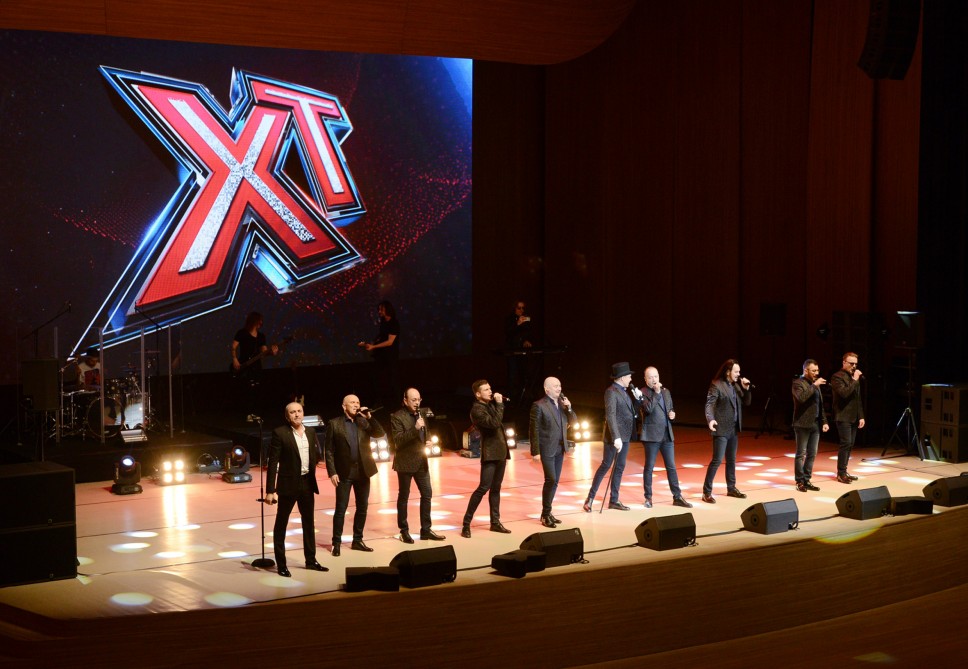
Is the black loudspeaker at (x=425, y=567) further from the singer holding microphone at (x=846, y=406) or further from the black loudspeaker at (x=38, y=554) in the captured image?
the singer holding microphone at (x=846, y=406)

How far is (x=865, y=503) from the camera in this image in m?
10.0

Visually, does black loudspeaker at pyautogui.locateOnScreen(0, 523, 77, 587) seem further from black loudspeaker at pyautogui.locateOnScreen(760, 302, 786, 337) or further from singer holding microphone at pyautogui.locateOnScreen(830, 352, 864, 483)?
black loudspeaker at pyautogui.locateOnScreen(760, 302, 786, 337)

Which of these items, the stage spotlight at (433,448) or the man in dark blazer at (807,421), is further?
the stage spotlight at (433,448)

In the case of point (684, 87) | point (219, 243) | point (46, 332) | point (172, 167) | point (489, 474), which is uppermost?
point (684, 87)

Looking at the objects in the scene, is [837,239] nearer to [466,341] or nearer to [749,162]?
[749,162]

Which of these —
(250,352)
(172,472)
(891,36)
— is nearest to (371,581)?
(172,472)

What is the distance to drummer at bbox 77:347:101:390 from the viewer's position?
1258 cm

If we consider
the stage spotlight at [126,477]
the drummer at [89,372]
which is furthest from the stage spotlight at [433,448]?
the drummer at [89,372]

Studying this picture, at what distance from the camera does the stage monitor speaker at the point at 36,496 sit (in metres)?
8.55

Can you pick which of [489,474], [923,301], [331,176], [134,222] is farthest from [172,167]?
[923,301]

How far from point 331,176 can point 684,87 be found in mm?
5582

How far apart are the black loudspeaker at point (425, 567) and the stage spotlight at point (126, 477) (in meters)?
4.32

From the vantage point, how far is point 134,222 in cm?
1394

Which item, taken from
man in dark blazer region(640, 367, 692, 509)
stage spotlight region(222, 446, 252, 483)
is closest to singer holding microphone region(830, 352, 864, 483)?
man in dark blazer region(640, 367, 692, 509)
